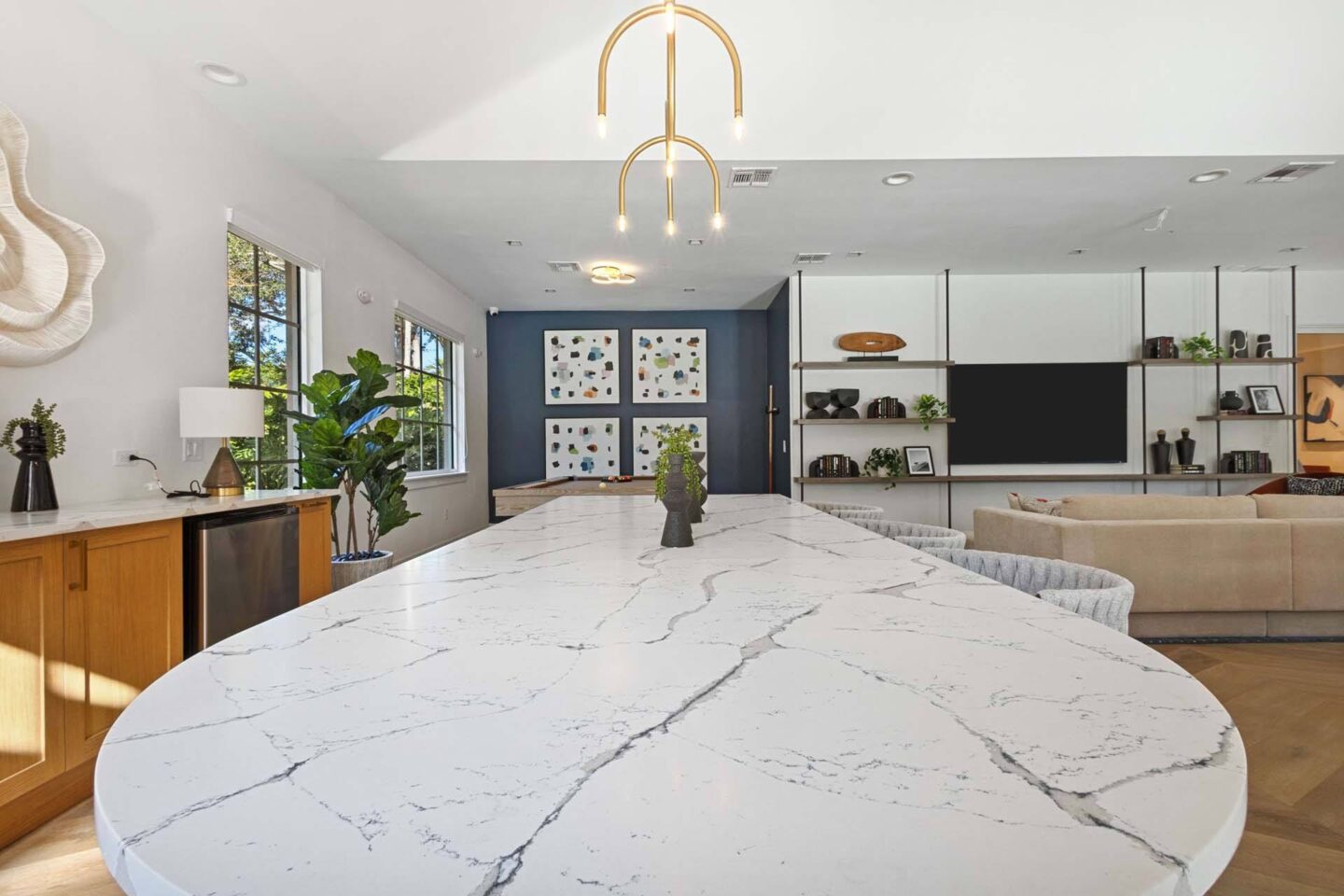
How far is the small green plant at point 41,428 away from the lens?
2.34 m

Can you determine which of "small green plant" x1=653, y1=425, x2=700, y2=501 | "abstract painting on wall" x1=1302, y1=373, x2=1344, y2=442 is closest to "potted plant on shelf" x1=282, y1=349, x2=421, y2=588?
"small green plant" x1=653, y1=425, x2=700, y2=501

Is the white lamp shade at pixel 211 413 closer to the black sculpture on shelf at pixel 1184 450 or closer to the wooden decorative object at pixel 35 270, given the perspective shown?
the wooden decorative object at pixel 35 270

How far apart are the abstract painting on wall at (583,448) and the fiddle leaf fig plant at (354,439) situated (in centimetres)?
389

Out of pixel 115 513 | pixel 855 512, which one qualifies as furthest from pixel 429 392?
pixel 855 512

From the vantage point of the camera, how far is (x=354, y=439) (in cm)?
386

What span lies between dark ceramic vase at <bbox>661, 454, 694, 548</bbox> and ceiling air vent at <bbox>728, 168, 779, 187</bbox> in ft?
9.21

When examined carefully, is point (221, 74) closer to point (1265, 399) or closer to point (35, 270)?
point (35, 270)

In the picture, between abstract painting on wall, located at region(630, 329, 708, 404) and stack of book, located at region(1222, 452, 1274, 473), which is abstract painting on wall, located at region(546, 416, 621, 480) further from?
stack of book, located at region(1222, 452, 1274, 473)

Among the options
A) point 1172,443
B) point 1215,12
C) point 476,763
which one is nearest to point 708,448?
point 1172,443

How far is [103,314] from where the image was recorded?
281cm

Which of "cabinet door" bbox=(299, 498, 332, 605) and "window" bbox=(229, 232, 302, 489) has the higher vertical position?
"window" bbox=(229, 232, 302, 489)

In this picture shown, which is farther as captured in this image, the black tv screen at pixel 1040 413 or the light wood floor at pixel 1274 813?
the black tv screen at pixel 1040 413

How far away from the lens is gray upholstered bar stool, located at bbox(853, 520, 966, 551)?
7.18 ft

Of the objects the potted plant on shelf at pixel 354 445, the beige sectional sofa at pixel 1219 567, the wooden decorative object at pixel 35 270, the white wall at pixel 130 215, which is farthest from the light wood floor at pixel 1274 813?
the potted plant on shelf at pixel 354 445
